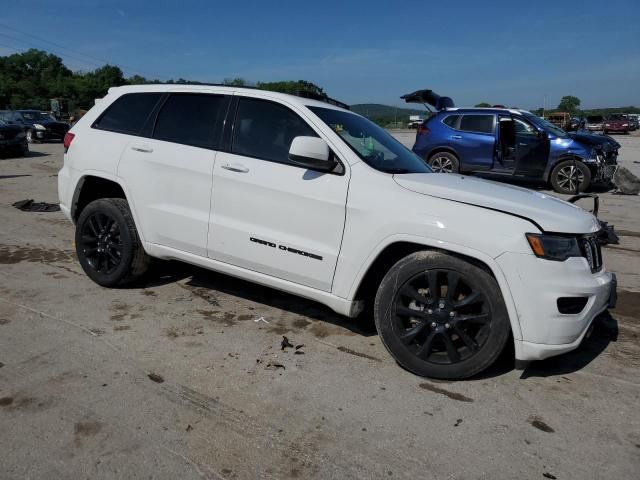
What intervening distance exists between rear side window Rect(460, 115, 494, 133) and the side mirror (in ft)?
29.3

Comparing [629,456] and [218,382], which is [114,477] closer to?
[218,382]

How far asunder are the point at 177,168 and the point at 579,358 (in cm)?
323

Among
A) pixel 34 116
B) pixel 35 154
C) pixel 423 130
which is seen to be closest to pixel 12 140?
pixel 35 154

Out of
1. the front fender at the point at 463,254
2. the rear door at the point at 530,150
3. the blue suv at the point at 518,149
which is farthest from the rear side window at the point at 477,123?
the front fender at the point at 463,254

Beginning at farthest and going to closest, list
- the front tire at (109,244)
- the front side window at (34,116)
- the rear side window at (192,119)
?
the front side window at (34,116), the front tire at (109,244), the rear side window at (192,119)

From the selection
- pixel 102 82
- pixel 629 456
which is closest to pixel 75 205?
pixel 629 456

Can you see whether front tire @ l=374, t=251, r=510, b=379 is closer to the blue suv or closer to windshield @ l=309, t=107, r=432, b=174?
windshield @ l=309, t=107, r=432, b=174

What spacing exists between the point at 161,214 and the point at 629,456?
3.40 meters

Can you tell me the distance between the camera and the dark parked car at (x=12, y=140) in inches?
641

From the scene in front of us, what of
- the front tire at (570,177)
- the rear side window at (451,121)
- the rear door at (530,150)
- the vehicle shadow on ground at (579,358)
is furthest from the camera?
the rear side window at (451,121)

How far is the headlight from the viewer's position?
2734 mm

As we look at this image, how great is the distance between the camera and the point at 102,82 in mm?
92500

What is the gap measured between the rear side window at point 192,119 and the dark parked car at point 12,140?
15.2m

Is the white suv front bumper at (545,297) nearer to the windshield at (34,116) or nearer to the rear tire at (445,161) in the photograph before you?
the rear tire at (445,161)
